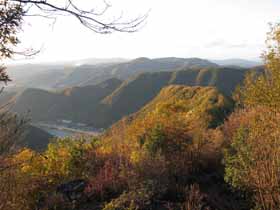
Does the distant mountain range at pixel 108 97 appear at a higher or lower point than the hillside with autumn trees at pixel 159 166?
lower

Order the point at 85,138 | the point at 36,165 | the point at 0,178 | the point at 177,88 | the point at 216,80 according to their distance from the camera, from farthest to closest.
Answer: the point at 216,80, the point at 177,88, the point at 85,138, the point at 36,165, the point at 0,178

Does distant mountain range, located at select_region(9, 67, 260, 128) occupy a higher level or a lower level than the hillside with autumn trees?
lower

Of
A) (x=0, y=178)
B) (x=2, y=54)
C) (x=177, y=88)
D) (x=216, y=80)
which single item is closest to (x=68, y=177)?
(x=0, y=178)

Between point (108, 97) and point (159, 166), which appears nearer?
point (159, 166)

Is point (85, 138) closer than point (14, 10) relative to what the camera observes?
No

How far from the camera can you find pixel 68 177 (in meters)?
10.0

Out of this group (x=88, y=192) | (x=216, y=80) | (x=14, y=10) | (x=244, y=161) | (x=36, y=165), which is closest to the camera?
(x=14, y=10)

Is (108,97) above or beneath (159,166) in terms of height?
beneath

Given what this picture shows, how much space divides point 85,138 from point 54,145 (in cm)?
105

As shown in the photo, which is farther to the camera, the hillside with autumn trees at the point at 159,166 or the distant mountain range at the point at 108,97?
the distant mountain range at the point at 108,97

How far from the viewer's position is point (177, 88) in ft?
257

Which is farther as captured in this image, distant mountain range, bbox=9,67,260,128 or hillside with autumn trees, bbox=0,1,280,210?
distant mountain range, bbox=9,67,260,128

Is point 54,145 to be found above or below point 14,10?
below

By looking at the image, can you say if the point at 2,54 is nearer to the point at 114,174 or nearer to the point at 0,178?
the point at 0,178
